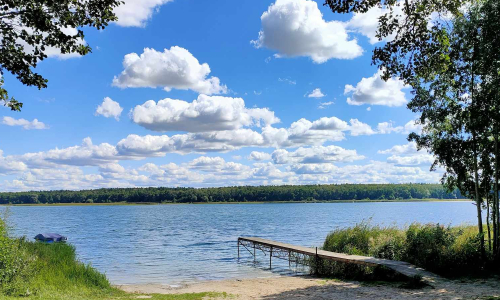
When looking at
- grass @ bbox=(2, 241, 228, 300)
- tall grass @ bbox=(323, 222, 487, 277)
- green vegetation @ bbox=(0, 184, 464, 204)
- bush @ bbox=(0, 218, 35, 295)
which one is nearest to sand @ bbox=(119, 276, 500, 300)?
tall grass @ bbox=(323, 222, 487, 277)

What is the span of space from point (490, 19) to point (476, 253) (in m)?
9.99

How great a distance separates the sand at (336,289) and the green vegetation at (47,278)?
6.95 feet

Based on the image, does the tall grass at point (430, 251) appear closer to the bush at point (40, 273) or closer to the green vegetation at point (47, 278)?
the green vegetation at point (47, 278)

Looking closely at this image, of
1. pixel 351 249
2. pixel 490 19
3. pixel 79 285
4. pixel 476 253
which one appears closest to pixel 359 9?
pixel 490 19

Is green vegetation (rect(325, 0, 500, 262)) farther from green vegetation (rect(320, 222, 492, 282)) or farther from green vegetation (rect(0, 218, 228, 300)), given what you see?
green vegetation (rect(0, 218, 228, 300))

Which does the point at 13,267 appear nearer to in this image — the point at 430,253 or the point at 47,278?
the point at 47,278

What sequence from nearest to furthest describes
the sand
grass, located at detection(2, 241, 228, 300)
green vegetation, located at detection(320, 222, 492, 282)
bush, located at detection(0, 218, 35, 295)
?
the sand, bush, located at detection(0, 218, 35, 295), grass, located at detection(2, 241, 228, 300), green vegetation, located at detection(320, 222, 492, 282)

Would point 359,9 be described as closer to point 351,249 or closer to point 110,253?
point 351,249

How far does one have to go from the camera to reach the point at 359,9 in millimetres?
11023

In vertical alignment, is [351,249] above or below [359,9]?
below

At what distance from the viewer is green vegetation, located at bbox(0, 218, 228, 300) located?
13.8 meters

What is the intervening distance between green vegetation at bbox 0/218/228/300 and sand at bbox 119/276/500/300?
6.95 ft

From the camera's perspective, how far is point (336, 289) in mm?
16234

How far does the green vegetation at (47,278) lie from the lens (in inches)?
543
